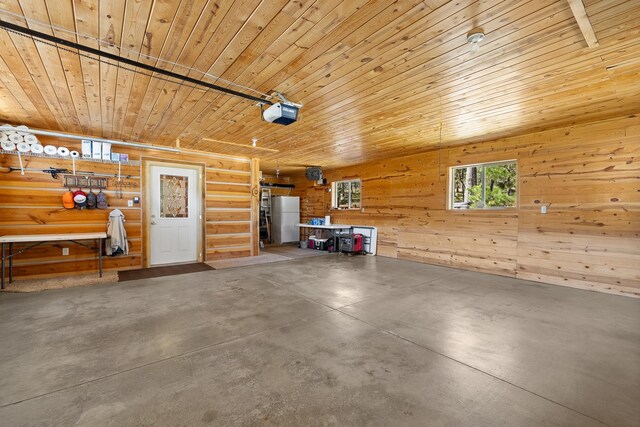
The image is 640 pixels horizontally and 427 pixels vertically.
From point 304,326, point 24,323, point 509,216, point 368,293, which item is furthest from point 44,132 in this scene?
point 509,216

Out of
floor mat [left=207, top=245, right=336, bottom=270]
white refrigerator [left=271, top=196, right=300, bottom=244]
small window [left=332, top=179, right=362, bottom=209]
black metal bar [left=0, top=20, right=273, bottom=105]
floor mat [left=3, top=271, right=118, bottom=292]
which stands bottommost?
floor mat [left=207, top=245, right=336, bottom=270]

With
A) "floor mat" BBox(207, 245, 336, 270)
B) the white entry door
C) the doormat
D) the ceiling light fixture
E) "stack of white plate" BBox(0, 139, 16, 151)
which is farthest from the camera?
"floor mat" BBox(207, 245, 336, 270)

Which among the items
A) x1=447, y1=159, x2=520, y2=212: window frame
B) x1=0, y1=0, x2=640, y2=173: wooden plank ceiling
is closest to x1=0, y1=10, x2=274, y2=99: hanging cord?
x1=0, y1=0, x2=640, y2=173: wooden plank ceiling

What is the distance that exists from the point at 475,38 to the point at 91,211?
6576mm

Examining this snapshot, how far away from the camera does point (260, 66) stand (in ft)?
8.84

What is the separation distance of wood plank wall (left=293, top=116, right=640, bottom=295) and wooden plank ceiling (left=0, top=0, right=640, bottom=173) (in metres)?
0.56

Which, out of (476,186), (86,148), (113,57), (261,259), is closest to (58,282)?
(86,148)

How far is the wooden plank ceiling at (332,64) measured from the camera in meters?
1.99

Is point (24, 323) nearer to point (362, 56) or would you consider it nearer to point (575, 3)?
point (362, 56)

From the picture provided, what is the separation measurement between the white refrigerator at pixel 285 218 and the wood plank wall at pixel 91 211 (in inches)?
108

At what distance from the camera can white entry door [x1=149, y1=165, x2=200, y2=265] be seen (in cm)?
595

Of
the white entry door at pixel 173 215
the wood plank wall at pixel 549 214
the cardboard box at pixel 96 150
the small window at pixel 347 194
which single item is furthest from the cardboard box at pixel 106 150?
the wood plank wall at pixel 549 214

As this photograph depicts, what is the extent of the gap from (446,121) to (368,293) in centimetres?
297

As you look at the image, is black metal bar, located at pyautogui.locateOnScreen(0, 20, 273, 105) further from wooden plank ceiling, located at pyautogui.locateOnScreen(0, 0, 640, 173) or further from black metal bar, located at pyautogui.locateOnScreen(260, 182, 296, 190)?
black metal bar, located at pyautogui.locateOnScreen(260, 182, 296, 190)
